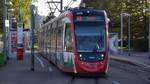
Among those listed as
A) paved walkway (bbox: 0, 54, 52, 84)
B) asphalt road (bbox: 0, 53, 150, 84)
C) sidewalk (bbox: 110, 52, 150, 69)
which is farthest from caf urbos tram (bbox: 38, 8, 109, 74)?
sidewalk (bbox: 110, 52, 150, 69)

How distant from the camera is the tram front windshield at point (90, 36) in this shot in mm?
24625

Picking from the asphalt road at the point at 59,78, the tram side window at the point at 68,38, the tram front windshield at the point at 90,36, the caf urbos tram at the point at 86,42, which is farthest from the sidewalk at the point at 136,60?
the tram front windshield at the point at 90,36

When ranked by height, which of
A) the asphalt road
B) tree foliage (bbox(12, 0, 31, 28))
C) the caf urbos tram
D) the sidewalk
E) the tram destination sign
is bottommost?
the sidewalk

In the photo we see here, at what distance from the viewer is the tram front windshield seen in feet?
80.8

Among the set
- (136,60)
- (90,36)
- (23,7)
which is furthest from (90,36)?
(23,7)

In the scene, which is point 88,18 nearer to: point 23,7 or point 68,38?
point 68,38

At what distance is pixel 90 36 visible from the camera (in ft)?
81.2

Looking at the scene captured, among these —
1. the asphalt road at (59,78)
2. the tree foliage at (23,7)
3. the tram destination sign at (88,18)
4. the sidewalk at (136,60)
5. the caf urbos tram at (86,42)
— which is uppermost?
the tree foliage at (23,7)

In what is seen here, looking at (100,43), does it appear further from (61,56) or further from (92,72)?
(61,56)

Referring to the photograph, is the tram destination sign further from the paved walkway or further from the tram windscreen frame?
the paved walkway

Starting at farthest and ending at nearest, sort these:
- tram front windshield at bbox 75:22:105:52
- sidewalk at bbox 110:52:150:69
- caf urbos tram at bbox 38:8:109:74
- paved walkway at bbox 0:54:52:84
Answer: sidewalk at bbox 110:52:150:69 → tram front windshield at bbox 75:22:105:52 → caf urbos tram at bbox 38:8:109:74 → paved walkway at bbox 0:54:52:84

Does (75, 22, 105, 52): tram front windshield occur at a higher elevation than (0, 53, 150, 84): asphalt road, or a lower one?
higher

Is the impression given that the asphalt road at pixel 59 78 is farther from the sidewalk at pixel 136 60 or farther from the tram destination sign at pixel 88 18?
the sidewalk at pixel 136 60

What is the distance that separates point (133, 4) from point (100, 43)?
66519 millimetres
